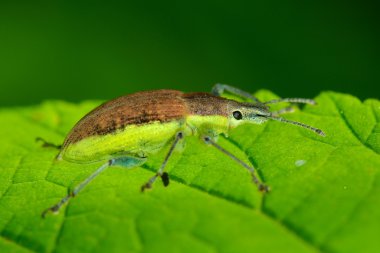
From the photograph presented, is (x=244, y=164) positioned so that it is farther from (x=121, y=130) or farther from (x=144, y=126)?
(x=121, y=130)

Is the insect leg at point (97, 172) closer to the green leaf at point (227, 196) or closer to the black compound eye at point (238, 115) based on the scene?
the green leaf at point (227, 196)

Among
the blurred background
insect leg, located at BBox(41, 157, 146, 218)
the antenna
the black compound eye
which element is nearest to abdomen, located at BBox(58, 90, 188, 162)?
insect leg, located at BBox(41, 157, 146, 218)

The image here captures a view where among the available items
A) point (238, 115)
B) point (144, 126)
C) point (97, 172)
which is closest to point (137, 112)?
point (144, 126)

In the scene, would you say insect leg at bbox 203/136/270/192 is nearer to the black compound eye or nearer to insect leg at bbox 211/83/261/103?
the black compound eye

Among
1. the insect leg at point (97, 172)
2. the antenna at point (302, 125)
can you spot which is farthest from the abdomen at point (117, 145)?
the antenna at point (302, 125)

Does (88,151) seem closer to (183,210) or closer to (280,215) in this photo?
(183,210)

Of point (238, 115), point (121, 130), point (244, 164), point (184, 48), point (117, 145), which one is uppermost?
point (184, 48)

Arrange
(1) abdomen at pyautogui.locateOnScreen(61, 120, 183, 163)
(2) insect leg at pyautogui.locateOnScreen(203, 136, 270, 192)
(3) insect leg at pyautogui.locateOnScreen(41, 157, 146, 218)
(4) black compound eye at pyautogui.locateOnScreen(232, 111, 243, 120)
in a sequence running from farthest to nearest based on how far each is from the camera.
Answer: (4) black compound eye at pyautogui.locateOnScreen(232, 111, 243, 120) < (1) abdomen at pyautogui.locateOnScreen(61, 120, 183, 163) < (3) insect leg at pyautogui.locateOnScreen(41, 157, 146, 218) < (2) insect leg at pyautogui.locateOnScreen(203, 136, 270, 192)
